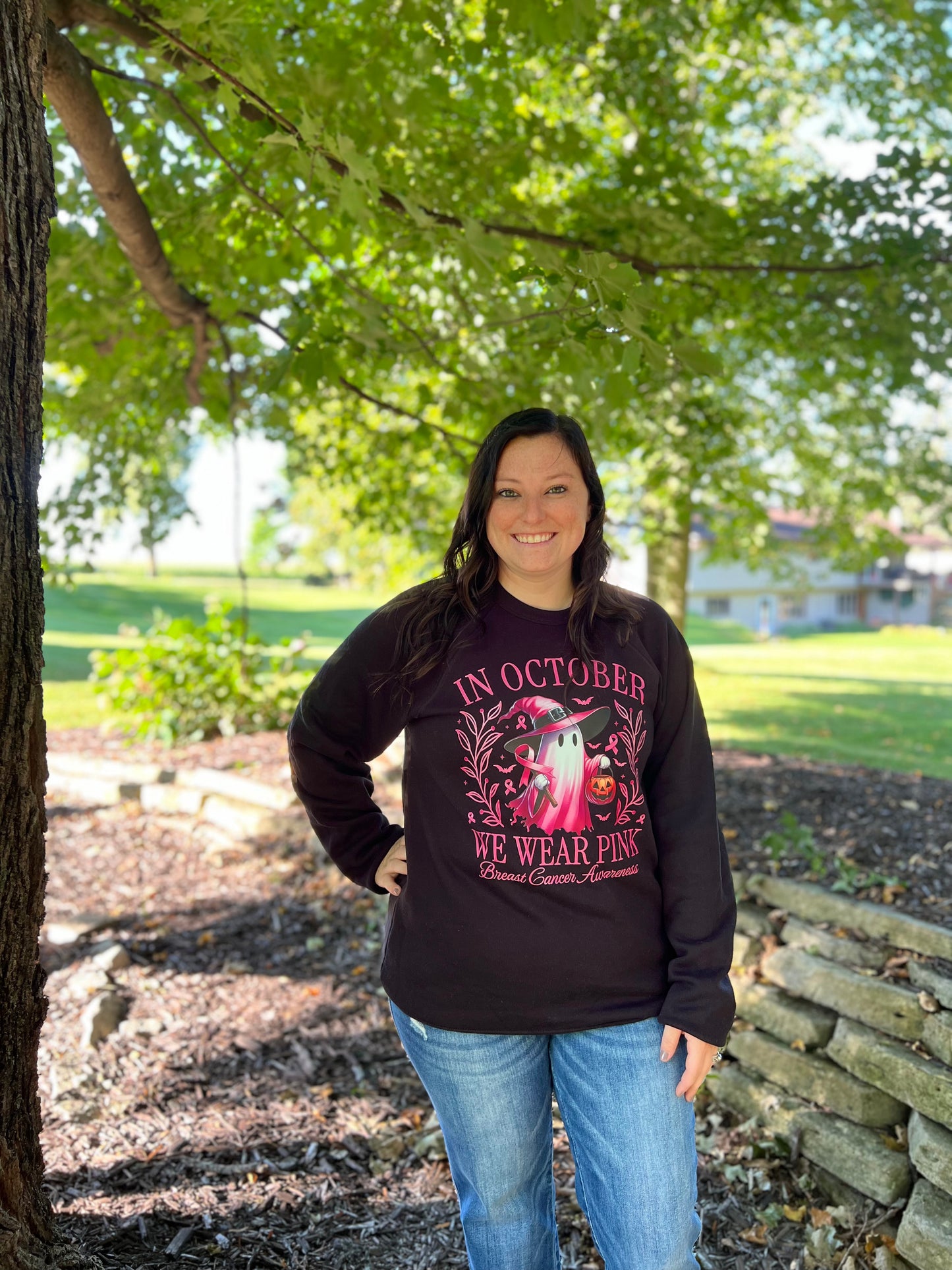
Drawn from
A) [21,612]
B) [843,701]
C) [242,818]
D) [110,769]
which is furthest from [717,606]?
[21,612]

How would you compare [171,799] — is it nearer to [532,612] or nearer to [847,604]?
[532,612]

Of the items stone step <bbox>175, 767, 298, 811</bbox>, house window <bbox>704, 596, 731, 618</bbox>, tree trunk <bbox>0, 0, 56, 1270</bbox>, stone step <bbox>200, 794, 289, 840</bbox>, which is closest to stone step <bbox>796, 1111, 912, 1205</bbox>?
tree trunk <bbox>0, 0, 56, 1270</bbox>

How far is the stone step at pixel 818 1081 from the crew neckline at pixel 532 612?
6.34 ft

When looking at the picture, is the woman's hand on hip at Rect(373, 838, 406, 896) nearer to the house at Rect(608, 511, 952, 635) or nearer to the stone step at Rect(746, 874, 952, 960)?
the stone step at Rect(746, 874, 952, 960)

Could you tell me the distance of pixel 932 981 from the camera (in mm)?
3000

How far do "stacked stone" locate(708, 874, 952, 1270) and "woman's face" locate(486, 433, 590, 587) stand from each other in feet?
6.14

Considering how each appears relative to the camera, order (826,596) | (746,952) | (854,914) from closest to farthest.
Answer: (854,914) → (746,952) → (826,596)

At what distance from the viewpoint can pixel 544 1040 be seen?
1.86m

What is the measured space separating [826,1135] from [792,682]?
9.91 metres

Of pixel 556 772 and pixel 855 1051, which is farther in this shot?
pixel 855 1051

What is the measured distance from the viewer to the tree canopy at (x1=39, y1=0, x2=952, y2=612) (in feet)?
9.54

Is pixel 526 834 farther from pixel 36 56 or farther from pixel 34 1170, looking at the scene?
pixel 36 56

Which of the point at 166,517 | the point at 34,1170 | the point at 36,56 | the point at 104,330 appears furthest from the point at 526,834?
the point at 166,517

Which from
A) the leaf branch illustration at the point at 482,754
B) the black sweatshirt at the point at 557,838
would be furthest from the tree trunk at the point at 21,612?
the leaf branch illustration at the point at 482,754
